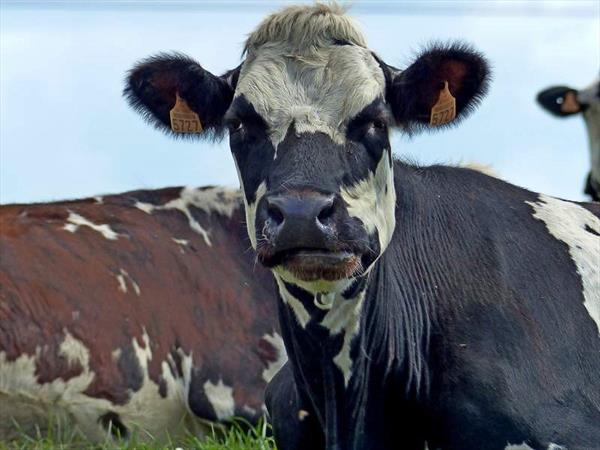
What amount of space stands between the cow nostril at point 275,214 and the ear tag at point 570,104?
10.9 m

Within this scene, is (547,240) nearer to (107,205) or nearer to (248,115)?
(248,115)

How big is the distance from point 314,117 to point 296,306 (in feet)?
2.80

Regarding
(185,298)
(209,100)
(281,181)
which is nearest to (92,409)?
(185,298)

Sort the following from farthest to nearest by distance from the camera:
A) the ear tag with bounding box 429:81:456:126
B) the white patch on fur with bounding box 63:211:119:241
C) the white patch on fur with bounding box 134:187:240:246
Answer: the white patch on fur with bounding box 134:187:240:246, the white patch on fur with bounding box 63:211:119:241, the ear tag with bounding box 429:81:456:126

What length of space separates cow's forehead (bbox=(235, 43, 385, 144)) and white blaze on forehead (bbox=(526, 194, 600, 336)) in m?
1.31

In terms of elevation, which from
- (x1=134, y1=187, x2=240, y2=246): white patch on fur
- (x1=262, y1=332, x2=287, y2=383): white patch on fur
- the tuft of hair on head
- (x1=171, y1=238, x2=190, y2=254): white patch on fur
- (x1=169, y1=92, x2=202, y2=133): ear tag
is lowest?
(x1=262, y1=332, x2=287, y2=383): white patch on fur

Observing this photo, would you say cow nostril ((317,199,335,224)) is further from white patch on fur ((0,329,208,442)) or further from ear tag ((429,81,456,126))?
white patch on fur ((0,329,208,442))

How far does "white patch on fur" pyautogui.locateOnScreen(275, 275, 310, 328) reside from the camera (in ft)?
21.3

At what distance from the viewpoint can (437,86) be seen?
6.81m

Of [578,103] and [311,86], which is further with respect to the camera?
[578,103]

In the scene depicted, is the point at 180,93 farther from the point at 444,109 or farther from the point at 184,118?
the point at 444,109

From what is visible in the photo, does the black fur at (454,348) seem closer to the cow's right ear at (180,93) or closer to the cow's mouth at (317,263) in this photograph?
the cow's mouth at (317,263)

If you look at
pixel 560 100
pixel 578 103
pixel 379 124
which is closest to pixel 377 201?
pixel 379 124

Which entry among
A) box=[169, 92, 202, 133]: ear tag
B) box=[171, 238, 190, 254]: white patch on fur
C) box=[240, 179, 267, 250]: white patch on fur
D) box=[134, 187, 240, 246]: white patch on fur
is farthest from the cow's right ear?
box=[134, 187, 240, 246]: white patch on fur
